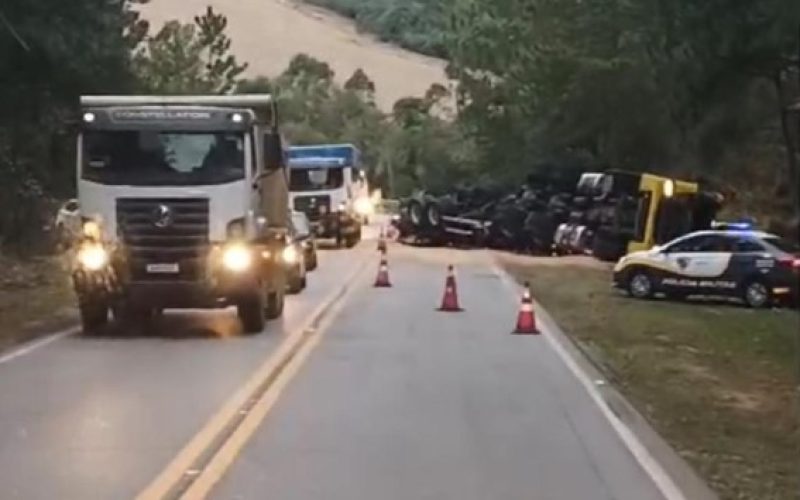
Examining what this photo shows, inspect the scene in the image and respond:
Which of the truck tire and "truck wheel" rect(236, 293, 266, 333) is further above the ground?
the truck tire

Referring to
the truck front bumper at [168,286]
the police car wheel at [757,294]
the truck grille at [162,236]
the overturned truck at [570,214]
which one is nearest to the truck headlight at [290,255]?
the truck front bumper at [168,286]

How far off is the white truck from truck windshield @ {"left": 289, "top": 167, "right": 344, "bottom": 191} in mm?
36924

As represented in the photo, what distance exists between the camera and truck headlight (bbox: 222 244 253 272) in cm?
2406

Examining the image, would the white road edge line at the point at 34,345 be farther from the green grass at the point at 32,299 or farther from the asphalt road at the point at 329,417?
the green grass at the point at 32,299

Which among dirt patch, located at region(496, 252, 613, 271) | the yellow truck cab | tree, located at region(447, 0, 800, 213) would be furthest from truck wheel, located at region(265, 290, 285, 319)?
dirt patch, located at region(496, 252, 613, 271)

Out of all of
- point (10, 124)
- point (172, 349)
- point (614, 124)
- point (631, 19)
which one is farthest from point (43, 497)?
point (614, 124)

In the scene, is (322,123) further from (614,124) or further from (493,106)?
(614,124)

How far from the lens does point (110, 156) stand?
24.2 m

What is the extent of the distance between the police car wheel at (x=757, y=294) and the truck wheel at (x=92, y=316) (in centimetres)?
1386

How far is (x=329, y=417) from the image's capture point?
15594mm

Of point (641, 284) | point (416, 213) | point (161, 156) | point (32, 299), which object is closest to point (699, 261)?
point (641, 284)

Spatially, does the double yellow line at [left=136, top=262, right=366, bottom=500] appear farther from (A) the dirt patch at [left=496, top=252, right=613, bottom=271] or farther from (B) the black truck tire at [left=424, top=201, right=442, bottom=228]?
(B) the black truck tire at [left=424, top=201, right=442, bottom=228]

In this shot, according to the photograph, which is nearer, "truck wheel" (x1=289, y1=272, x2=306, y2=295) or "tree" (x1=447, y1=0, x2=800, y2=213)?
"tree" (x1=447, y1=0, x2=800, y2=213)

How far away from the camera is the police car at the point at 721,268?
33969 mm
